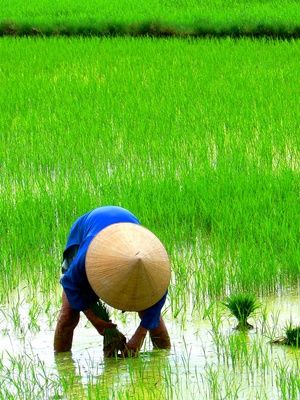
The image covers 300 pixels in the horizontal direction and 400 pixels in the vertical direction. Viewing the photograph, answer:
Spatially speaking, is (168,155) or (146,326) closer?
(146,326)

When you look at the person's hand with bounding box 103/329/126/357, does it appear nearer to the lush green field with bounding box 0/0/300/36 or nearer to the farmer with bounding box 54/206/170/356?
the farmer with bounding box 54/206/170/356

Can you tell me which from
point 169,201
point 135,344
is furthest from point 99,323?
point 169,201

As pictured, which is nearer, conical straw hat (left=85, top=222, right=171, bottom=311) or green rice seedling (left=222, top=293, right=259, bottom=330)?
conical straw hat (left=85, top=222, right=171, bottom=311)

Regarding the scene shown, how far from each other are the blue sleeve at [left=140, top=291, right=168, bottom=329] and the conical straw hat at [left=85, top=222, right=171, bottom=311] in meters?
0.09

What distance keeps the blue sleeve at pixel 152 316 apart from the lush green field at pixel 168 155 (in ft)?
2.57

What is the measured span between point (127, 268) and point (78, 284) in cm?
35

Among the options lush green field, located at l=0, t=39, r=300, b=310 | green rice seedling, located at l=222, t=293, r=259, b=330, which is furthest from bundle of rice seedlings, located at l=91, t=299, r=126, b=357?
lush green field, located at l=0, t=39, r=300, b=310

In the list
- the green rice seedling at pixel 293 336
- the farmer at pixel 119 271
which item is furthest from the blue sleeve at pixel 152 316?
the green rice seedling at pixel 293 336

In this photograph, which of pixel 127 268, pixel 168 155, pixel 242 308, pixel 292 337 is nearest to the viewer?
pixel 127 268

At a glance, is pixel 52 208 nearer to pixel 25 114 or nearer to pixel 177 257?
pixel 177 257

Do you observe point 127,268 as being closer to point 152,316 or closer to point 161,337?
point 152,316

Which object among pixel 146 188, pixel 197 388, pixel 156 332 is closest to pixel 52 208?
pixel 146 188

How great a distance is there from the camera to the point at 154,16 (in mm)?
11992

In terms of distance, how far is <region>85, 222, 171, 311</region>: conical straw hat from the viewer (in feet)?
8.77
